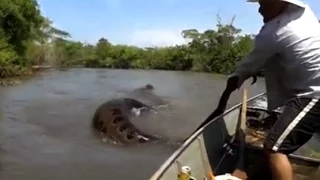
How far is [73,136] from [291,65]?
9819 millimetres

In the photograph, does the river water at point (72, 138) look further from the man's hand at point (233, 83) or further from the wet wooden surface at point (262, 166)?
the man's hand at point (233, 83)

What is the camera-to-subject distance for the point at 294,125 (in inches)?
163

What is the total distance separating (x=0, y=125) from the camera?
14.9 metres

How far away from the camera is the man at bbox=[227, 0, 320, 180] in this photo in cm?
411

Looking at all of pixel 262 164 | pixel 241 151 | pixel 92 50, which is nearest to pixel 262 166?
pixel 262 164

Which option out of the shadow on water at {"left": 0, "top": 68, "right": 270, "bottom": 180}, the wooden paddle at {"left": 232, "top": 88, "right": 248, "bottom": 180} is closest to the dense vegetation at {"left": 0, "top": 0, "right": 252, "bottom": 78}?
the shadow on water at {"left": 0, "top": 68, "right": 270, "bottom": 180}

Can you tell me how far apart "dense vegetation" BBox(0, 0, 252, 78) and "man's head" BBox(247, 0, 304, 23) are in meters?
28.5

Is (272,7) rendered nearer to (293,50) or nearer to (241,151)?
(293,50)

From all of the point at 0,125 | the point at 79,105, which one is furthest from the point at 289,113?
the point at 79,105

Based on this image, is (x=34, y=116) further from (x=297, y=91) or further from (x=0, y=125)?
(x=297, y=91)

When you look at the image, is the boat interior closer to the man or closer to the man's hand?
the man's hand

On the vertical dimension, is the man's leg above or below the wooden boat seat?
above

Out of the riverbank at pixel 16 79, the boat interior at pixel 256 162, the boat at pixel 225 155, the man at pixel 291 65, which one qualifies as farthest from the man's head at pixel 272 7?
the riverbank at pixel 16 79

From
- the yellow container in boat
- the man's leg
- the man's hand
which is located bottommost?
the yellow container in boat
